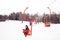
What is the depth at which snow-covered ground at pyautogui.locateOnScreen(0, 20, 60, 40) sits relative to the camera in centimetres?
114

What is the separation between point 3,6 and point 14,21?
17 centimetres

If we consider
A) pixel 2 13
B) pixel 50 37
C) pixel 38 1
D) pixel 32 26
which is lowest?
pixel 50 37

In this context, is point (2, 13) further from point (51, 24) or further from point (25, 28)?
point (51, 24)

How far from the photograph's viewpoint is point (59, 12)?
1182 mm

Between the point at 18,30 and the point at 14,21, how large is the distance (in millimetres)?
92

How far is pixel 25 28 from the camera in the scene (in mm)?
1155

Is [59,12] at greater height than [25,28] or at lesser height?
greater

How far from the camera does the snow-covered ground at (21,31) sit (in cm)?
114

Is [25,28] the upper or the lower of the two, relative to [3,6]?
lower

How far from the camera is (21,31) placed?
1.15 meters

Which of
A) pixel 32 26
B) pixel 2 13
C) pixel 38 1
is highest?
pixel 38 1

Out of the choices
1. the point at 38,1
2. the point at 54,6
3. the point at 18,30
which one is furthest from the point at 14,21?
the point at 54,6

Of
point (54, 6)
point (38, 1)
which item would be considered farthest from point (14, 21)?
point (54, 6)

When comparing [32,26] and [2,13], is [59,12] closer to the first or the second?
[32,26]
